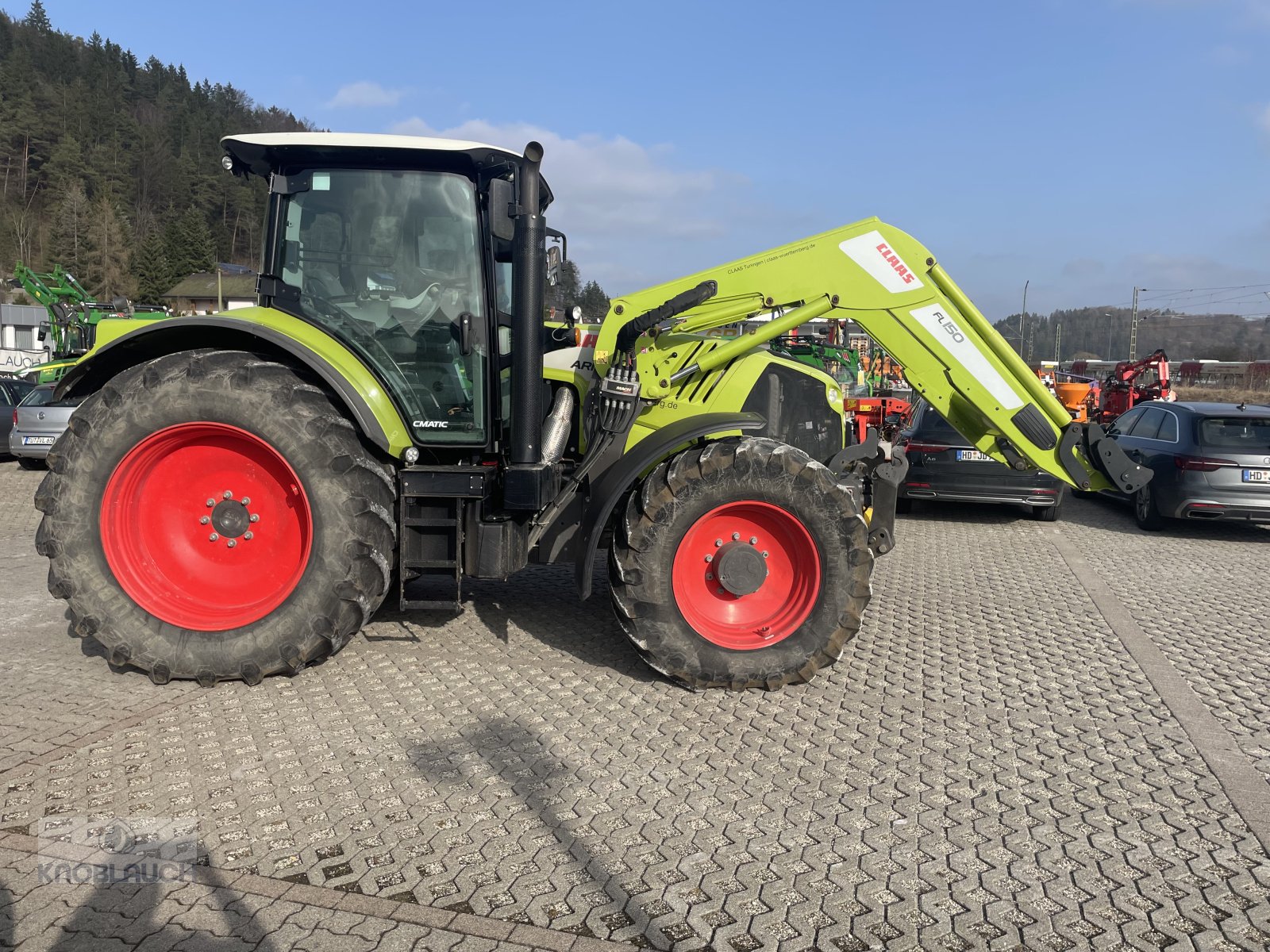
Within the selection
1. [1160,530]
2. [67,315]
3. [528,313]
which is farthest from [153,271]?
[528,313]

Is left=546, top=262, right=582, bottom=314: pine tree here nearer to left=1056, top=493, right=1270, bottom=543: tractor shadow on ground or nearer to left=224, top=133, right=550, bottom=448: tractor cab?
left=224, top=133, right=550, bottom=448: tractor cab

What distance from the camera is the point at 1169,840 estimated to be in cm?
325

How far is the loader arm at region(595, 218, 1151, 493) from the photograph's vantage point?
4.96 metres

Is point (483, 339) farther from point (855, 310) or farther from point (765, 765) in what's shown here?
point (765, 765)

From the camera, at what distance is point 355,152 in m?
4.72

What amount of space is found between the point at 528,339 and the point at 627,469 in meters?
0.85

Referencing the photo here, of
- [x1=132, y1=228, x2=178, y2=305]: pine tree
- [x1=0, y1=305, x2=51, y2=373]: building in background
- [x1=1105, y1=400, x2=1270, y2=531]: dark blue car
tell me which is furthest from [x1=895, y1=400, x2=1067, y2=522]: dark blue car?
[x1=132, y1=228, x2=178, y2=305]: pine tree

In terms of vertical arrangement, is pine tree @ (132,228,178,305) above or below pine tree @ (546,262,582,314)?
above

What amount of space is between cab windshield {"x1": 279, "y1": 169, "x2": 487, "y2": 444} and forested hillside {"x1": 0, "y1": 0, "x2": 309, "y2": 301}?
5303 centimetres

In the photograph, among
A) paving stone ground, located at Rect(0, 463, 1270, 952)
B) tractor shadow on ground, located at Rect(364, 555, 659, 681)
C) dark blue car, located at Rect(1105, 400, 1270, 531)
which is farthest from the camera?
dark blue car, located at Rect(1105, 400, 1270, 531)

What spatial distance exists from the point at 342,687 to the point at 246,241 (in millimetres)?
71041

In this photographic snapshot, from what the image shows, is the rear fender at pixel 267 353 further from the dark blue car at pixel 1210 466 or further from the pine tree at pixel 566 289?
the dark blue car at pixel 1210 466

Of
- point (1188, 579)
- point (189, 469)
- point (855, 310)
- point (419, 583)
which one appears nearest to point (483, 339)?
point (419, 583)

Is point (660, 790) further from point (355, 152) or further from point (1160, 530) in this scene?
point (1160, 530)
